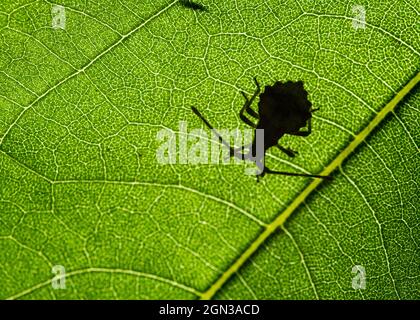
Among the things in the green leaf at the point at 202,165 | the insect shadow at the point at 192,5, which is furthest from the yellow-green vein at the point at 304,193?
the insect shadow at the point at 192,5

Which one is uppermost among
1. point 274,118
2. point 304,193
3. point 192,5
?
point 192,5

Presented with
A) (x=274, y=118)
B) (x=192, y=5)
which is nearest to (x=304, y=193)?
(x=274, y=118)

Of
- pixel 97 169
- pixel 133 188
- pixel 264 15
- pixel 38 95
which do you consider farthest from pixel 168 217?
pixel 264 15

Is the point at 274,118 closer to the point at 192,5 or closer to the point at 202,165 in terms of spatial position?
the point at 202,165

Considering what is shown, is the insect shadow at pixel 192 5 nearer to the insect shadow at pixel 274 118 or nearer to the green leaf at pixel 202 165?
the green leaf at pixel 202 165
